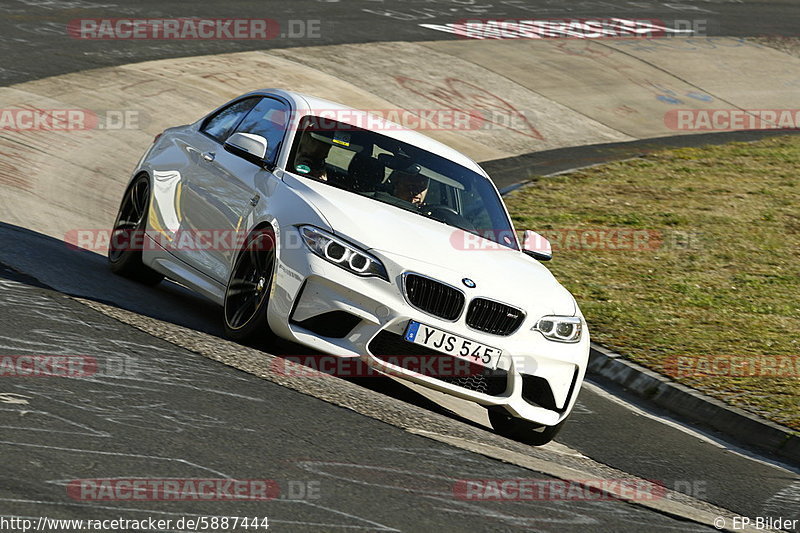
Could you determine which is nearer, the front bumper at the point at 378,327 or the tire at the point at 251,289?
the front bumper at the point at 378,327

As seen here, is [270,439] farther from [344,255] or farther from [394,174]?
[394,174]

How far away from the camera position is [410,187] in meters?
8.07

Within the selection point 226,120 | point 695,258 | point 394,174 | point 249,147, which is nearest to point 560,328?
point 394,174

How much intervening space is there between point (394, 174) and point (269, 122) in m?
1.06

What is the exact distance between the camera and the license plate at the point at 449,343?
6.82 m

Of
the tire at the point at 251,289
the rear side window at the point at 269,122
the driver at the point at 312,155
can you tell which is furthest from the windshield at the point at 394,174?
the tire at the point at 251,289

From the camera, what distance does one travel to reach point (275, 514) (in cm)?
473

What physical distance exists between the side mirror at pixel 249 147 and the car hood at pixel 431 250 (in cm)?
26

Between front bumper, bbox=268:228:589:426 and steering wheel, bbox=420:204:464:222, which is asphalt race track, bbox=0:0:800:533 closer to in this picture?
front bumper, bbox=268:228:589:426

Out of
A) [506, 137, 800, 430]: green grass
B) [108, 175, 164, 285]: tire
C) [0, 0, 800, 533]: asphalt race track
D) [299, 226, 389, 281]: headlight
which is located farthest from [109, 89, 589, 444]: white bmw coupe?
[506, 137, 800, 430]: green grass

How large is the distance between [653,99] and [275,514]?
20587mm

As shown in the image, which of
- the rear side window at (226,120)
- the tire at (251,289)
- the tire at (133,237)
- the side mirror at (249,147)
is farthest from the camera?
the tire at (133,237)

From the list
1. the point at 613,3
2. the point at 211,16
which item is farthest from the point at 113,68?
the point at 613,3

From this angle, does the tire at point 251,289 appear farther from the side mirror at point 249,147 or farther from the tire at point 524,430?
the tire at point 524,430
